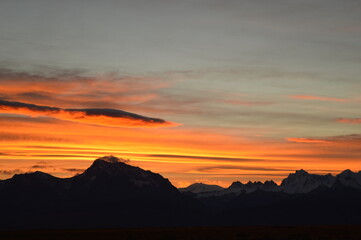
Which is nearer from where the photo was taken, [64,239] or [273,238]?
[273,238]

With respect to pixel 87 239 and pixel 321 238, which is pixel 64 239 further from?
pixel 321 238

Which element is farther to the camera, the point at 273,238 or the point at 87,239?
the point at 87,239

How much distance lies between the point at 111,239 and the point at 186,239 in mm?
15252

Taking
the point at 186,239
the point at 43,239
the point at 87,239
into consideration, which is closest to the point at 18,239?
the point at 43,239

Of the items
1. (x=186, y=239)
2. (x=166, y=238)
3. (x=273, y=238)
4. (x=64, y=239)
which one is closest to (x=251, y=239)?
(x=273, y=238)

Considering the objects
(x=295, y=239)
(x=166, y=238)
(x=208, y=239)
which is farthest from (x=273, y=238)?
(x=166, y=238)

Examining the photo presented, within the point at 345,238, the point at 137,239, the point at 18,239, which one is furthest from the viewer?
the point at 18,239

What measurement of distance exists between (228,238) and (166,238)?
13292 mm

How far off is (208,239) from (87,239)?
81.1ft

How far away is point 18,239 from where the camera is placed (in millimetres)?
105562

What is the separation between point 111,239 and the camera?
100 m

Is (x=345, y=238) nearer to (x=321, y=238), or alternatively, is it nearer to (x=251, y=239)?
(x=321, y=238)

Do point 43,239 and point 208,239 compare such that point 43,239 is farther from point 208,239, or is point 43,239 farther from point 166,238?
point 208,239

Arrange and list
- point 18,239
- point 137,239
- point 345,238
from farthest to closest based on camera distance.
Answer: point 18,239 → point 137,239 → point 345,238
